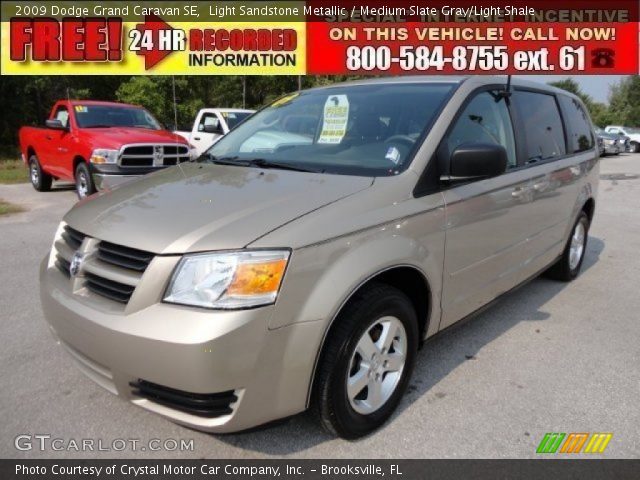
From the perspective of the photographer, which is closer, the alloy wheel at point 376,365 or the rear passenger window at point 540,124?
the alloy wheel at point 376,365

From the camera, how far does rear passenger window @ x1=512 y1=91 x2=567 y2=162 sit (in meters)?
3.82

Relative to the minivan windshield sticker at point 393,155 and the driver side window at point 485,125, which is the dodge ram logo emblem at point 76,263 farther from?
the driver side window at point 485,125

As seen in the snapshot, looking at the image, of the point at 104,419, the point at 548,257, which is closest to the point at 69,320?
the point at 104,419

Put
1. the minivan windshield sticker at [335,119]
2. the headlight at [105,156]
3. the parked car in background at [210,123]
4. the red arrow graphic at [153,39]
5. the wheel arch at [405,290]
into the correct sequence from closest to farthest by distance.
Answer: the wheel arch at [405,290] → the minivan windshield sticker at [335,119] → the headlight at [105,156] → the parked car in background at [210,123] → the red arrow graphic at [153,39]

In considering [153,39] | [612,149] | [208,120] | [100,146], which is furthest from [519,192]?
[612,149]

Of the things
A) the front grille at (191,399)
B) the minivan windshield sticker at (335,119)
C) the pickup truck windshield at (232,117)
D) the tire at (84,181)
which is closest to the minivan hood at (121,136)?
the tire at (84,181)

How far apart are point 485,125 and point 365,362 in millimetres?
1749

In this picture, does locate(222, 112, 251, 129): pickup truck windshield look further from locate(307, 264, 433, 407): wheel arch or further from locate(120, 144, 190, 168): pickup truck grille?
locate(307, 264, 433, 407): wheel arch

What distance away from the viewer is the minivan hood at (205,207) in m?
2.15

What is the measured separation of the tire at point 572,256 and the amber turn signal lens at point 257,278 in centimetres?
361

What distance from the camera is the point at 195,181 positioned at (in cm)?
291

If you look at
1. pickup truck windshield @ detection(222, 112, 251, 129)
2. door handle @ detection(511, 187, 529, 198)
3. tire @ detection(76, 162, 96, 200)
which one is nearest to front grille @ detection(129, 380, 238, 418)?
door handle @ detection(511, 187, 529, 198)

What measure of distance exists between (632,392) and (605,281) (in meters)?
2.40

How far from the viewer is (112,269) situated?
89.6 inches
